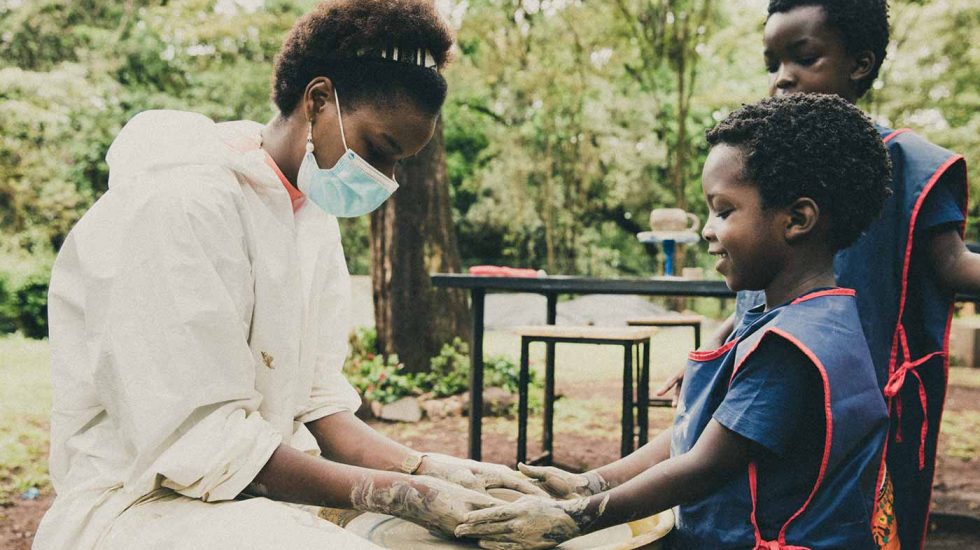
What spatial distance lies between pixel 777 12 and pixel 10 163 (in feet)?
43.1

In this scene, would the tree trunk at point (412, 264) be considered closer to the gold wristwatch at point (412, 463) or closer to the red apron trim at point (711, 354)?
the gold wristwatch at point (412, 463)

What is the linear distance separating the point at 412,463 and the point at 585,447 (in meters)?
3.89

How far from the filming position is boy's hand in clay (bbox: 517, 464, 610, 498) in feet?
5.67

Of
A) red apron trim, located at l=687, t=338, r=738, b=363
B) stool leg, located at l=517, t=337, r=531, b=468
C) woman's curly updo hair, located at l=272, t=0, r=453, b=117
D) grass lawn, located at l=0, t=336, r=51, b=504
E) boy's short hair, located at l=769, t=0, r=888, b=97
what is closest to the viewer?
red apron trim, located at l=687, t=338, r=738, b=363

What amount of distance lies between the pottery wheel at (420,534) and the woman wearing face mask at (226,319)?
0.07 meters

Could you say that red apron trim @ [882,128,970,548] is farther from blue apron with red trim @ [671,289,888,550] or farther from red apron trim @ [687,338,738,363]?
red apron trim @ [687,338,738,363]

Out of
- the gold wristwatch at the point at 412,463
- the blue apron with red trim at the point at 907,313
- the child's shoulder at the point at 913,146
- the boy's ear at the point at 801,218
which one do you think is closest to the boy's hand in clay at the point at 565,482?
the gold wristwatch at the point at 412,463

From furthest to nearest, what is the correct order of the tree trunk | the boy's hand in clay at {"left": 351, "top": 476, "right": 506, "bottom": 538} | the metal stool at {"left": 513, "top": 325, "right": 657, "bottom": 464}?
the tree trunk → the metal stool at {"left": 513, "top": 325, "right": 657, "bottom": 464} → the boy's hand in clay at {"left": 351, "top": 476, "right": 506, "bottom": 538}

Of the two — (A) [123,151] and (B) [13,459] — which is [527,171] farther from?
(A) [123,151]

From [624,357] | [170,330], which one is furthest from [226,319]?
[624,357]

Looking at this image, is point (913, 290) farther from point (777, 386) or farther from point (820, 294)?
point (777, 386)

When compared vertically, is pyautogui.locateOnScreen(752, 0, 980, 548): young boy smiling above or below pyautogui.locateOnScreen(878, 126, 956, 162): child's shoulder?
below

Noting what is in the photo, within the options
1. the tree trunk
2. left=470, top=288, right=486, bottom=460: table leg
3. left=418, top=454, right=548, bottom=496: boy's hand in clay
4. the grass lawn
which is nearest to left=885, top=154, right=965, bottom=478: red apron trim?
left=418, top=454, right=548, bottom=496: boy's hand in clay

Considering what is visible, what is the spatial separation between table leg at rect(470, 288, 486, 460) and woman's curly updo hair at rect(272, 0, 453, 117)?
2.47 m
